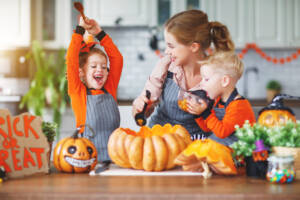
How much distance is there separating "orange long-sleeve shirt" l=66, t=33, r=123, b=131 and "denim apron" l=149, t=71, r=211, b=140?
0.90ft

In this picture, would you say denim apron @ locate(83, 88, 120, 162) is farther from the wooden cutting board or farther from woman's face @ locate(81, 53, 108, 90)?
the wooden cutting board

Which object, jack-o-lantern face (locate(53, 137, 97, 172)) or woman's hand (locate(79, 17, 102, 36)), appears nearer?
jack-o-lantern face (locate(53, 137, 97, 172))

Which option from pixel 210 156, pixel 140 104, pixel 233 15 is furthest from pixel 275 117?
pixel 233 15

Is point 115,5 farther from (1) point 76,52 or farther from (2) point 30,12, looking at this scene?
(1) point 76,52

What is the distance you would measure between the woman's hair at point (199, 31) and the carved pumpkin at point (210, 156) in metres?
0.51

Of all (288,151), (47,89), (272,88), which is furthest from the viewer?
(272,88)

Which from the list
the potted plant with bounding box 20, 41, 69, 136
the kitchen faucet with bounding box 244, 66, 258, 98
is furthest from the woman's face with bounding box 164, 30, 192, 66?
the kitchen faucet with bounding box 244, 66, 258, 98

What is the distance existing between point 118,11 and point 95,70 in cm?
279

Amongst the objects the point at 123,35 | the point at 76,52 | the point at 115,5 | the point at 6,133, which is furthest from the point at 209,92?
the point at 123,35

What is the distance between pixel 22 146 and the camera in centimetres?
101

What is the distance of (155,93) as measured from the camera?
5.02 ft

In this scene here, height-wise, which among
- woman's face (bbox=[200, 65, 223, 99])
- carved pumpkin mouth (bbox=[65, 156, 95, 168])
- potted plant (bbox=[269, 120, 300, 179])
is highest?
woman's face (bbox=[200, 65, 223, 99])

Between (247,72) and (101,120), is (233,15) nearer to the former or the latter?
(247,72)

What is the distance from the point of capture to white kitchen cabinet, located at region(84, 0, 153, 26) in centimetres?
389
